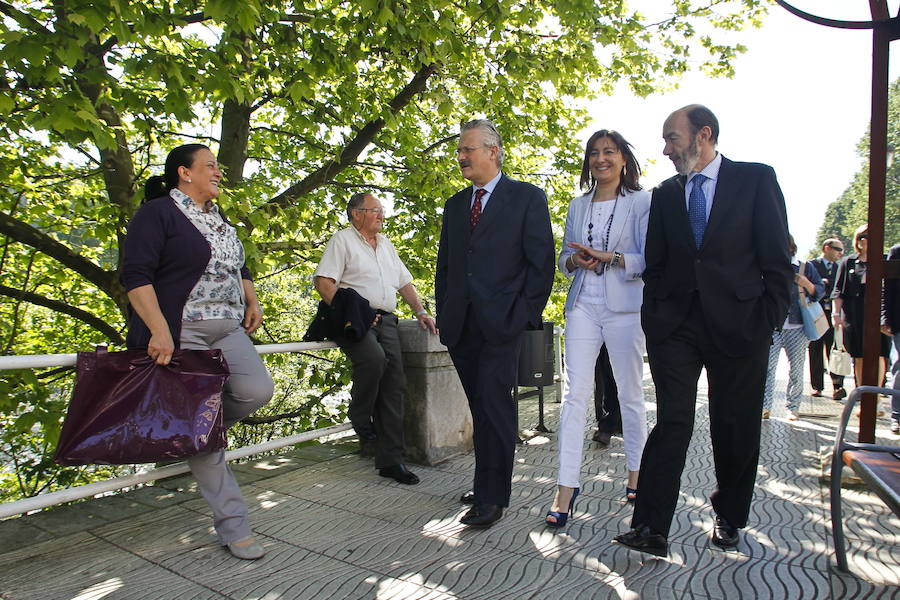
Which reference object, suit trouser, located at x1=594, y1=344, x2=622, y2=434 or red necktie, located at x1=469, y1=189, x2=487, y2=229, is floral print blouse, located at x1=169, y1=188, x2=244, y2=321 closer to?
red necktie, located at x1=469, y1=189, x2=487, y2=229

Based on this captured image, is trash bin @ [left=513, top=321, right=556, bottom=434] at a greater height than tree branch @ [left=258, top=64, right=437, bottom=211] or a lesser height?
lesser

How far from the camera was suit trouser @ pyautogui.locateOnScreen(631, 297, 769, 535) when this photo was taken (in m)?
3.19

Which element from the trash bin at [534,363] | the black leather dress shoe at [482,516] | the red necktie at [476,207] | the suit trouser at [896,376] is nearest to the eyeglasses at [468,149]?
the red necktie at [476,207]

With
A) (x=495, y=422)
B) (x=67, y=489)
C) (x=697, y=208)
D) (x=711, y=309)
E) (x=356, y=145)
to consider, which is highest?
(x=356, y=145)

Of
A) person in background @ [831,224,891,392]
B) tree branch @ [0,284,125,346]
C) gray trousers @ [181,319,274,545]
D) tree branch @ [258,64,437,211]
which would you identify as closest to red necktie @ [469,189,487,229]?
gray trousers @ [181,319,274,545]

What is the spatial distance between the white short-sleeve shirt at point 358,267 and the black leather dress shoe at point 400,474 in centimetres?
114

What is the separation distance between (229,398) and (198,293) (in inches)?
22.6

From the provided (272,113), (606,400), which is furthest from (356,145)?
(606,400)

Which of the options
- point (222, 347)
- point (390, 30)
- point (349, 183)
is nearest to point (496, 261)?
point (222, 347)

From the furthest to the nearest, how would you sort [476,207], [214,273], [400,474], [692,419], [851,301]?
[851,301], [400,474], [476,207], [214,273], [692,419]

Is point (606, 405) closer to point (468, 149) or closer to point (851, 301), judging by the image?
point (468, 149)

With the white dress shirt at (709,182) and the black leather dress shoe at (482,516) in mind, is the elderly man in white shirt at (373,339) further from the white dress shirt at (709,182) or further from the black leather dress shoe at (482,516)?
the white dress shirt at (709,182)

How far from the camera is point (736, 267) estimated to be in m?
3.15

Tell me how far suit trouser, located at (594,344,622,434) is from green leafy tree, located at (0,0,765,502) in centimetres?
235
